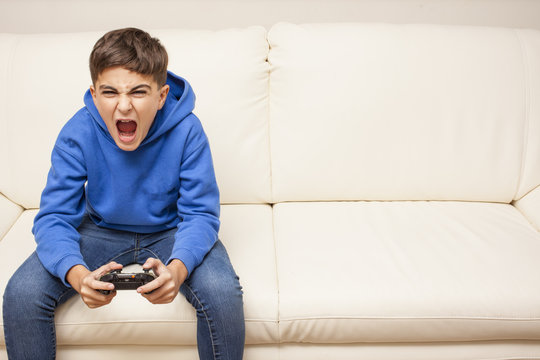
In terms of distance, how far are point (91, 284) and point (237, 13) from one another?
116 cm

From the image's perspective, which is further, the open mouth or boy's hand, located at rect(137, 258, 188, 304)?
the open mouth

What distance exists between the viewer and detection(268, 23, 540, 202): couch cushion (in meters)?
1.56

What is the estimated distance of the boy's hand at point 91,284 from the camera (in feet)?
3.46

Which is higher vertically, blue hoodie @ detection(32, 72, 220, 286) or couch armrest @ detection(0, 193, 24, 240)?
blue hoodie @ detection(32, 72, 220, 286)

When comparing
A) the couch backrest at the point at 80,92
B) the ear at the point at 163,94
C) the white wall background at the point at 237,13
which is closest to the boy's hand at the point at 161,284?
the ear at the point at 163,94

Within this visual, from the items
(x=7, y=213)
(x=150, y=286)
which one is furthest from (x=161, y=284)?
(x=7, y=213)

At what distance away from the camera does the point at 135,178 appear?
1270mm

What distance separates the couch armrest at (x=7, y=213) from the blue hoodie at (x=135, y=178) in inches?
12.1

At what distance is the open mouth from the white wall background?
0.75 metres

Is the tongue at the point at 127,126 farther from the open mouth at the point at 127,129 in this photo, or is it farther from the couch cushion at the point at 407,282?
the couch cushion at the point at 407,282

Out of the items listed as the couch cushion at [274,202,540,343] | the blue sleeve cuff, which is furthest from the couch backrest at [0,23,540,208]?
the blue sleeve cuff

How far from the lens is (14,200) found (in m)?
1.59

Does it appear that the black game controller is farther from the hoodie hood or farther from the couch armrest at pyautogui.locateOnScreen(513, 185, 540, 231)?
the couch armrest at pyautogui.locateOnScreen(513, 185, 540, 231)

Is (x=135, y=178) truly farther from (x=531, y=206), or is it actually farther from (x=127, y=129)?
(x=531, y=206)
